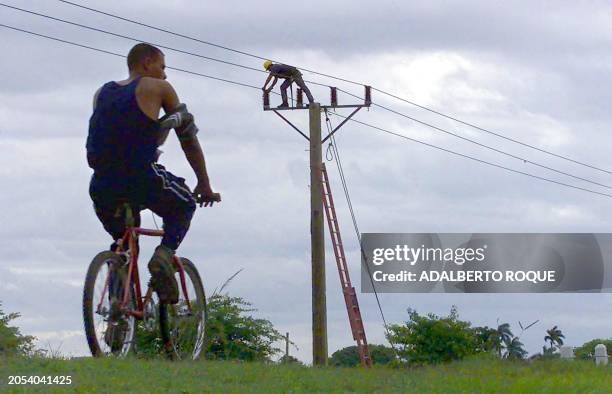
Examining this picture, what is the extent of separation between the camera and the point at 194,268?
11.2m

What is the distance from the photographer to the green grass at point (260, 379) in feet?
27.8

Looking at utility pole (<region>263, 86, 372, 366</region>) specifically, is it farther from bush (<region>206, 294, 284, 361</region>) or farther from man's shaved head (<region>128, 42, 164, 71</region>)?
man's shaved head (<region>128, 42, 164, 71</region>)

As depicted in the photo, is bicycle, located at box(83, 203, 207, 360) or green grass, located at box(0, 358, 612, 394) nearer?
green grass, located at box(0, 358, 612, 394)

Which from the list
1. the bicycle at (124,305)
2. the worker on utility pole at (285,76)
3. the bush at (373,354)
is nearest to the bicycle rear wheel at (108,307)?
the bicycle at (124,305)

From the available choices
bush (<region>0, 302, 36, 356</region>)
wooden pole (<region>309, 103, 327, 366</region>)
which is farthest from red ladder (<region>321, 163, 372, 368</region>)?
bush (<region>0, 302, 36, 356</region>)

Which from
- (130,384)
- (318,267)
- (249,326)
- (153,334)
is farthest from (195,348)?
(318,267)

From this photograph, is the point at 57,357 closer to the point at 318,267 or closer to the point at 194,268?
the point at 194,268

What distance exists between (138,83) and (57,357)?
→ 2300 millimetres

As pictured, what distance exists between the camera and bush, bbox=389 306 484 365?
38031 mm

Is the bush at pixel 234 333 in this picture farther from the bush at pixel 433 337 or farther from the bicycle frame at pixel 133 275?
the bush at pixel 433 337

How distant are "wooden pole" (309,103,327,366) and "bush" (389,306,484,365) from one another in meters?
6.68

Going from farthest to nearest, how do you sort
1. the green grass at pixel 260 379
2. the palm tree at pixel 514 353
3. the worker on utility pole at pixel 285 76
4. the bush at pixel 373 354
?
the bush at pixel 373 354
the worker on utility pole at pixel 285 76
the palm tree at pixel 514 353
the green grass at pixel 260 379

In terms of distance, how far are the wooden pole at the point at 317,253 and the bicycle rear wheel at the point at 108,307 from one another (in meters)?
20.7

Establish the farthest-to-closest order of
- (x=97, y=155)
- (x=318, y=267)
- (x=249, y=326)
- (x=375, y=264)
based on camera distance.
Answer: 1. (x=375, y=264)
2. (x=318, y=267)
3. (x=249, y=326)
4. (x=97, y=155)
